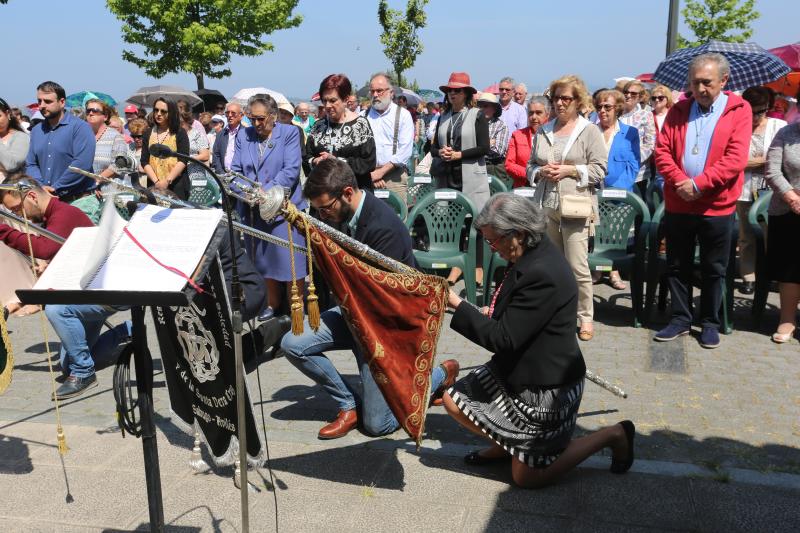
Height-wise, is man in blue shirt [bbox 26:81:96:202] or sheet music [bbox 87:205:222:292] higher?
man in blue shirt [bbox 26:81:96:202]

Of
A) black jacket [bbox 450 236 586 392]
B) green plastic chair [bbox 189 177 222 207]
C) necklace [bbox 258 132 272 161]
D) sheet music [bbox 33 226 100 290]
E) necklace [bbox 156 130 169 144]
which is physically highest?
necklace [bbox 156 130 169 144]

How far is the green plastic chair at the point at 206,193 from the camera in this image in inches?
381

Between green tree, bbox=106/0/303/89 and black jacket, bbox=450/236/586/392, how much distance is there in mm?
26949

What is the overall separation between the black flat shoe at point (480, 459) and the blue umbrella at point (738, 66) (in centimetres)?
594

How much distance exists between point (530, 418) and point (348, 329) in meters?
1.23

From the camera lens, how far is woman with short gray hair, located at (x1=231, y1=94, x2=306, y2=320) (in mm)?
6781

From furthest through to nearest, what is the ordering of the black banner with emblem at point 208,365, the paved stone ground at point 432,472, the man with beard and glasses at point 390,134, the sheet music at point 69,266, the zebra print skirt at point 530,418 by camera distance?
the man with beard and glasses at point 390,134
the zebra print skirt at point 530,418
the paved stone ground at point 432,472
the black banner with emblem at point 208,365
the sheet music at point 69,266

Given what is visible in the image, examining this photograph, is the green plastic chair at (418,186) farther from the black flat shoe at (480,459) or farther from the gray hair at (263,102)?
the black flat shoe at (480,459)

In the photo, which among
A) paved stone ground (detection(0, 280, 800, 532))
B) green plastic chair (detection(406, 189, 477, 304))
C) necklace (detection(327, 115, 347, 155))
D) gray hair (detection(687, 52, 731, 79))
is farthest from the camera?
green plastic chair (detection(406, 189, 477, 304))

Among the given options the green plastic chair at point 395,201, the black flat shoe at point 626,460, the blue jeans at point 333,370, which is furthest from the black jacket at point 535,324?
the green plastic chair at point 395,201

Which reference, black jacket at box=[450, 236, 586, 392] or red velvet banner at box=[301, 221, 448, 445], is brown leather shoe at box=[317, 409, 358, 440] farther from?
black jacket at box=[450, 236, 586, 392]

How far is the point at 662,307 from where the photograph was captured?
746cm

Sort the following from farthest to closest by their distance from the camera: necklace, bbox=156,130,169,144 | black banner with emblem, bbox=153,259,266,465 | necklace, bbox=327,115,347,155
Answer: necklace, bbox=156,130,169,144 < necklace, bbox=327,115,347,155 < black banner with emblem, bbox=153,259,266,465

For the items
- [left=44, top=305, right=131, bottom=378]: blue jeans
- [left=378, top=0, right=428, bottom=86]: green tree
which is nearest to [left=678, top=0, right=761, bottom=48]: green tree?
[left=378, top=0, right=428, bottom=86]: green tree
